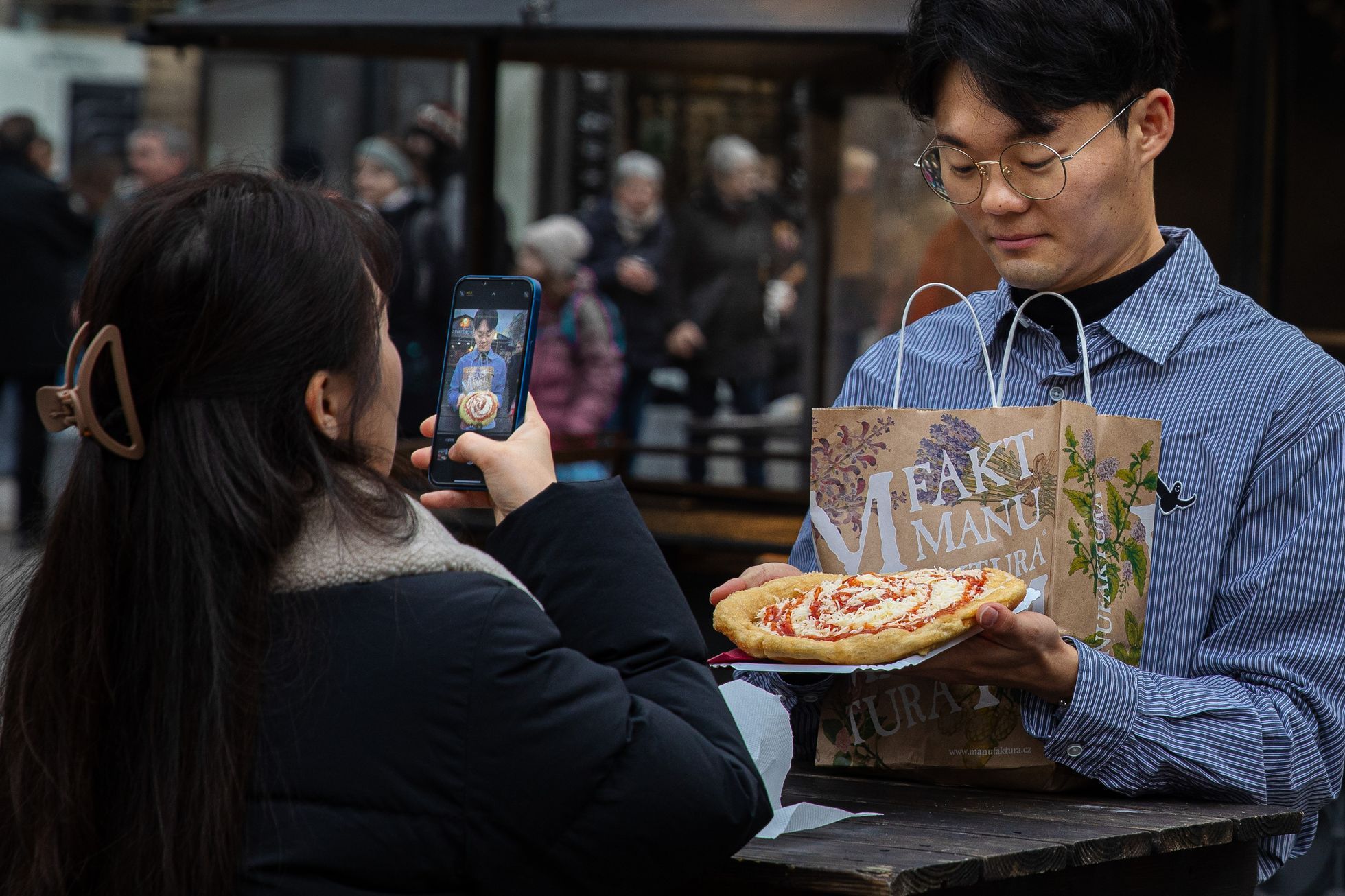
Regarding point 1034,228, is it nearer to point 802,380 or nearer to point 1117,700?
point 1117,700

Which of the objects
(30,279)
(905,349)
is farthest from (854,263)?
(905,349)

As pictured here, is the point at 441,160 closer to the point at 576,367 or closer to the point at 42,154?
the point at 576,367

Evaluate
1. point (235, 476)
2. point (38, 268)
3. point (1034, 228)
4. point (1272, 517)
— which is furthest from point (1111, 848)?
point (38, 268)

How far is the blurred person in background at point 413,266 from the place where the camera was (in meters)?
7.63

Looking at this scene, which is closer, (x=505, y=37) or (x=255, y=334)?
(x=255, y=334)

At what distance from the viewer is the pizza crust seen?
1.81 metres

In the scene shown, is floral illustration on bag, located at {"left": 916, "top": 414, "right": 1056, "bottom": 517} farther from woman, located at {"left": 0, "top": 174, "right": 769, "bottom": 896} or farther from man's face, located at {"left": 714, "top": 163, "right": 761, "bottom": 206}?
man's face, located at {"left": 714, "top": 163, "right": 761, "bottom": 206}

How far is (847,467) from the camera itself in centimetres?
208

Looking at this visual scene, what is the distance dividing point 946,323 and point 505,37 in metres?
3.52

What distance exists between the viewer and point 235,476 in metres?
1.58

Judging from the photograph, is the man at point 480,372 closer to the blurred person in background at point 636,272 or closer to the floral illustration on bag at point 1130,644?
the floral illustration on bag at point 1130,644

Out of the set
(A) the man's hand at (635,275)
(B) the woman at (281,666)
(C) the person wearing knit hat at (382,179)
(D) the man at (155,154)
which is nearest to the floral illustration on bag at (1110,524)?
(B) the woman at (281,666)

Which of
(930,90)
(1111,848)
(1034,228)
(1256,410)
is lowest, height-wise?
(1111,848)

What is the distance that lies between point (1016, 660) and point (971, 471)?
0.24 meters
